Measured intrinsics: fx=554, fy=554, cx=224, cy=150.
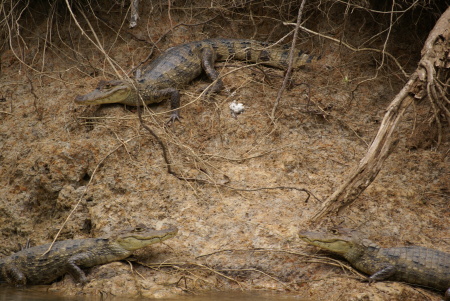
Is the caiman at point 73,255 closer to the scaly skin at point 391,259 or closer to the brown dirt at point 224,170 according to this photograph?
the brown dirt at point 224,170

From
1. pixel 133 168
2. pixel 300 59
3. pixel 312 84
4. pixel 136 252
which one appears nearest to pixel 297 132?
pixel 312 84

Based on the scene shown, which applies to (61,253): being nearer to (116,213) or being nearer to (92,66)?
(116,213)

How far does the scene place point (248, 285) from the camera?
15.2ft

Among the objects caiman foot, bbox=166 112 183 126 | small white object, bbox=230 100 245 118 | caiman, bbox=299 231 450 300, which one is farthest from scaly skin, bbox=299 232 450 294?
caiman foot, bbox=166 112 183 126

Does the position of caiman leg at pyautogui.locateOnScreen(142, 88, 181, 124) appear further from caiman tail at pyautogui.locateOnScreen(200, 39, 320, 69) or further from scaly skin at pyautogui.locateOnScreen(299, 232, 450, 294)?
scaly skin at pyautogui.locateOnScreen(299, 232, 450, 294)

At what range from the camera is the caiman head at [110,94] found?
636cm

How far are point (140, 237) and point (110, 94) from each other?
2237 mm

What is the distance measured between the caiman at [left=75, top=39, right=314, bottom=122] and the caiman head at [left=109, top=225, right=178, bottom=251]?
6.27 ft

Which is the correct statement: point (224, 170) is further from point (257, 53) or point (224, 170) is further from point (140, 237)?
point (257, 53)

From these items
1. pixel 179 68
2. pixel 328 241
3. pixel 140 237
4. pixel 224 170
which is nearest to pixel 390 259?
pixel 328 241

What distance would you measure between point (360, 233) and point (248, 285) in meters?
1.10

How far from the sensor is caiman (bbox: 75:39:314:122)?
653cm

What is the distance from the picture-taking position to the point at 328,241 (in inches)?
186

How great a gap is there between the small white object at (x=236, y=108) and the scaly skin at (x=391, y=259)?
7.37ft
